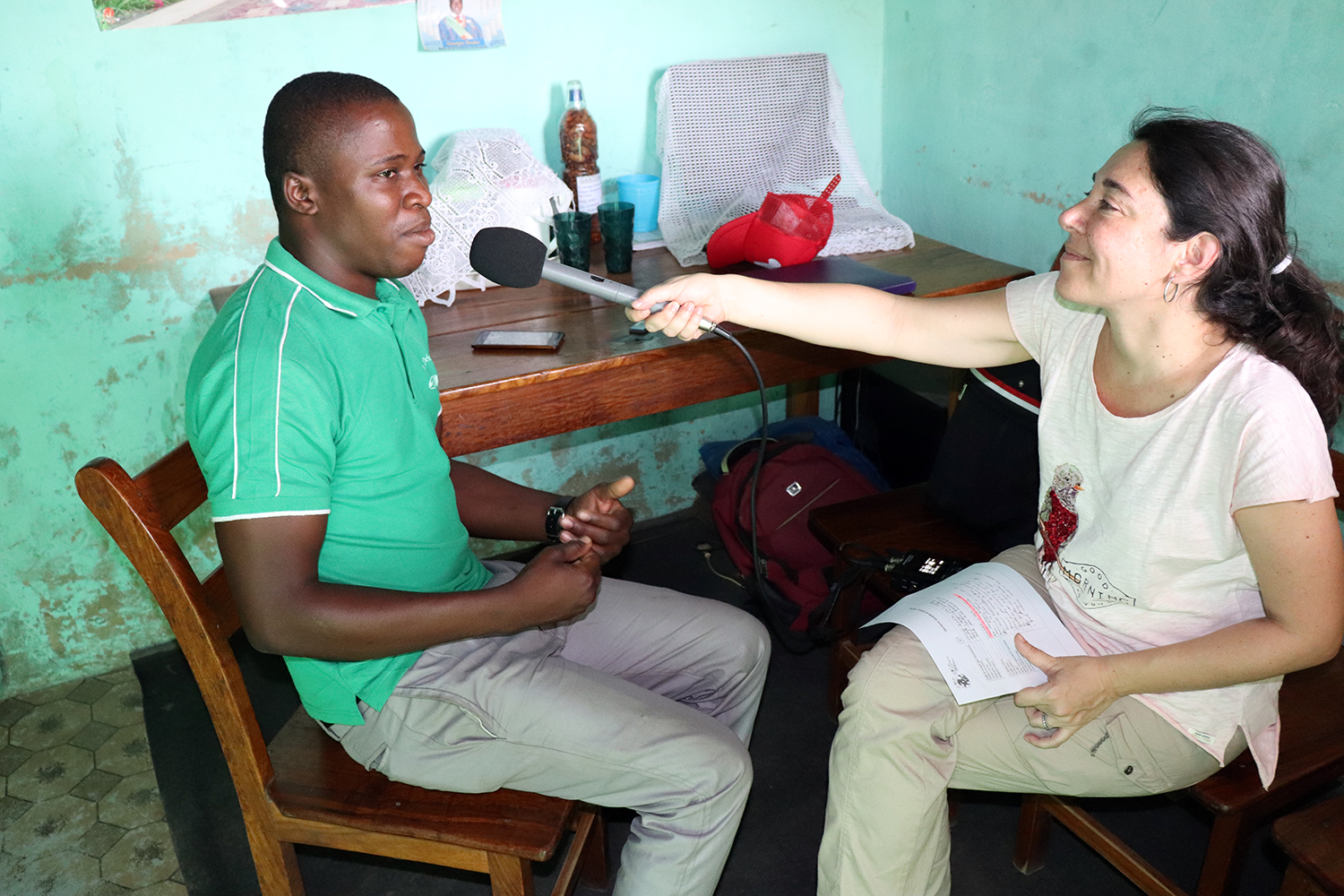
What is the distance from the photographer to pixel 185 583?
3.69 ft

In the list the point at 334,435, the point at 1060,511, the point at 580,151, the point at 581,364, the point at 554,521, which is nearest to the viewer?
the point at 334,435

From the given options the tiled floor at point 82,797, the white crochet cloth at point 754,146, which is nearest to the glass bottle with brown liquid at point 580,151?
the white crochet cloth at point 754,146

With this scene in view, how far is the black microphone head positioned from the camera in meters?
1.35

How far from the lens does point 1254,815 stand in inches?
49.9

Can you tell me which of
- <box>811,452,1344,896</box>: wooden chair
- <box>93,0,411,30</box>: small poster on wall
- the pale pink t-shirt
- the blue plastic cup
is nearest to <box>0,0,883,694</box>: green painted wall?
<box>93,0,411,30</box>: small poster on wall

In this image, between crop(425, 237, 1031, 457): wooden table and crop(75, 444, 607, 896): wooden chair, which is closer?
crop(75, 444, 607, 896): wooden chair

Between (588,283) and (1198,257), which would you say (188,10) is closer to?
(588,283)

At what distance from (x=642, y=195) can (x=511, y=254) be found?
103cm

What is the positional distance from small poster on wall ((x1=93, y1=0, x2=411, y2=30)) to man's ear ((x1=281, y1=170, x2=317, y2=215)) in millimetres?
1001

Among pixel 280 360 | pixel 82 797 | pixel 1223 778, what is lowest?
pixel 82 797

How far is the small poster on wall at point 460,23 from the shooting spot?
211cm

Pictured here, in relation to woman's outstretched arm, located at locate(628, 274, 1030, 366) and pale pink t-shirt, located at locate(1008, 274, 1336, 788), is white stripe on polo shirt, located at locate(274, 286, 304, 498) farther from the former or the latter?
pale pink t-shirt, located at locate(1008, 274, 1336, 788)

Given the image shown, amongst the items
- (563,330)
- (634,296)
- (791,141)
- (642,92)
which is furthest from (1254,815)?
(642,92)

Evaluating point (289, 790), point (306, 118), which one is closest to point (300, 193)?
point (306, 118)
